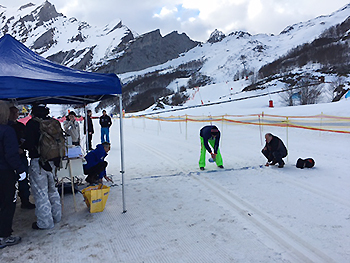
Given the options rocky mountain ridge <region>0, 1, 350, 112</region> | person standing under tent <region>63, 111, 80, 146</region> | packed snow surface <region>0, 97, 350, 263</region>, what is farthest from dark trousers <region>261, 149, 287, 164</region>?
rocky mountain ridge <region>0, 1, 350, 112</region>

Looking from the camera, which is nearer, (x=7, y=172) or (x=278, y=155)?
(x=7, y=172)

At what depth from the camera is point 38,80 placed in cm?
331

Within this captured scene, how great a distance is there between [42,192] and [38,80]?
4.99 ft

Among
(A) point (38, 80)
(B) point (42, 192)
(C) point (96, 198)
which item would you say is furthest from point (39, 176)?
(A) point (38, 80)

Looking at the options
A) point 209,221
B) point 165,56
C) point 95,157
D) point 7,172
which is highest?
point 165,56

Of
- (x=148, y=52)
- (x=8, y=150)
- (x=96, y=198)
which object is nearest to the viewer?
(x=8, y=150)

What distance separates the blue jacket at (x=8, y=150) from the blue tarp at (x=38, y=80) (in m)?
0.48

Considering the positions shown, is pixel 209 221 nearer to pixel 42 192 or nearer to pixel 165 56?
pixel 42 192

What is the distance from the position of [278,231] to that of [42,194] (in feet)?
10.6

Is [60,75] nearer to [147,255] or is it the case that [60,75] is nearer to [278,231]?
[147,255]

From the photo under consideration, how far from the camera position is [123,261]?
279 cm

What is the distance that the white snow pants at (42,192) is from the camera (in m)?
3.43

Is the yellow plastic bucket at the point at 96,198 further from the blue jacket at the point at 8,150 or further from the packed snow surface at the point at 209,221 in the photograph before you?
the blue jacket at the point at 8,150

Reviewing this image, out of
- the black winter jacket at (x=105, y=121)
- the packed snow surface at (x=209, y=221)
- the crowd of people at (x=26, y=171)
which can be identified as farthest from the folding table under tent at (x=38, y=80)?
the black winter jacket at (x=105, y=121)
